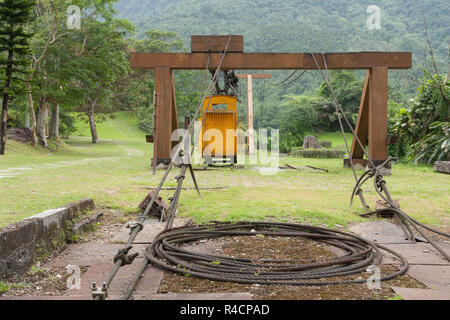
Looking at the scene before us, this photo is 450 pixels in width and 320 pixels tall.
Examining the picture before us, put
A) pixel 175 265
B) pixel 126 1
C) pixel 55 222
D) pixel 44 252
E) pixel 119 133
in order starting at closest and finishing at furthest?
pixel 175 265, pixel 44 252, pixel 55 222, pixel 119 133, pixel 126 1

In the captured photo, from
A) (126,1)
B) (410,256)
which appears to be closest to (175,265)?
(410,256)

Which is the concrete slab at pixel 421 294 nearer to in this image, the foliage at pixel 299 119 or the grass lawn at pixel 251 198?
the grass lawn at pixel 251 198

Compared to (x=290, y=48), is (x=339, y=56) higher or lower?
lower

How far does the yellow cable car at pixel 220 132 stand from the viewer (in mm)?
12414

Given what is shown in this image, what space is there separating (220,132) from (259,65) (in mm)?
2764

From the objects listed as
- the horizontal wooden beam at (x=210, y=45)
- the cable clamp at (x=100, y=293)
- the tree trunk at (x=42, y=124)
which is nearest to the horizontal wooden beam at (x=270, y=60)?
the horizontal wooden beam at (x=210, y=45)

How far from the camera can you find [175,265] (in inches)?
110

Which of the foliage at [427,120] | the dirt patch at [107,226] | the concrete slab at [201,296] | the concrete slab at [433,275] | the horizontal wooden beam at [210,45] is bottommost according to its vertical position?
the dirt patch at [107,226]

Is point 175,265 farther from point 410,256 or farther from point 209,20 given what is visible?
point 209,20

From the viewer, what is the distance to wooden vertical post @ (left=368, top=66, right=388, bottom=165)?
34.8ft

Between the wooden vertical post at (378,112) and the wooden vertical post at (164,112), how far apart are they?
523cm

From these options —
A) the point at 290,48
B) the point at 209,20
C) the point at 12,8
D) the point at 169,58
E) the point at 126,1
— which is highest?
the point at 126,1

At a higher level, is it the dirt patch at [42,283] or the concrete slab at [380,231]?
the dirt patch at [42,283]

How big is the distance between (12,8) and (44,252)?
53.6ft
